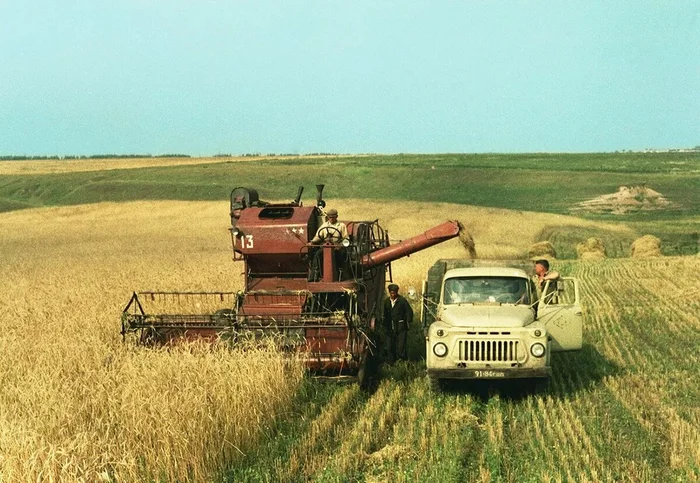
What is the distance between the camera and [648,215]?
62781mm

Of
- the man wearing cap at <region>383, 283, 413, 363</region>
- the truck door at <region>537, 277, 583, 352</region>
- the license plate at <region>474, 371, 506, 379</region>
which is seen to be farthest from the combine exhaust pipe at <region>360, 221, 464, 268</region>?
the license plate at <region>474, 371, 506, 379</region>

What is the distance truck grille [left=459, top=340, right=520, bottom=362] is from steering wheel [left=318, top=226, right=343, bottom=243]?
366 cm

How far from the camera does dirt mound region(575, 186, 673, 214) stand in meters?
65.6

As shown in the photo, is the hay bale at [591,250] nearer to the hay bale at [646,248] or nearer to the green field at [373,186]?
the hay bale at [646,248]

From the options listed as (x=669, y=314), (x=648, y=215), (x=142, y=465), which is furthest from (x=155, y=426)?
(x=648, y=215)

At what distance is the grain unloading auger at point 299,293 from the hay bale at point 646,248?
81.2 feet

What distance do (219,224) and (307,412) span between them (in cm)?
3695

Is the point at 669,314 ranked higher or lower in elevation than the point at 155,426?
lower

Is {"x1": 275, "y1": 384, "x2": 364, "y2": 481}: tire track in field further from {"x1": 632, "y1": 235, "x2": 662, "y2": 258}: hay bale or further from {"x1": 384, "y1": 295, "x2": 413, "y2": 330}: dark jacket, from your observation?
{"x1": 632, "y1": 235, "x2": 662, "y2": 258}: hay bale

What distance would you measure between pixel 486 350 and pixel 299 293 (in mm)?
3745

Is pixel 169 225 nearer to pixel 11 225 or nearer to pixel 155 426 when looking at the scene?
pixel 11 225

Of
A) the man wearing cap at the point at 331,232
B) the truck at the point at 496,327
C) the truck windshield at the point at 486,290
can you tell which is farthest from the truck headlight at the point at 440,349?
the man wearing cap at the point at 331,232

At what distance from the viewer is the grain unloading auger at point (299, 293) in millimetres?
11688

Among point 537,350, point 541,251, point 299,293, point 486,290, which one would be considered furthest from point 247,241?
point 541,251
